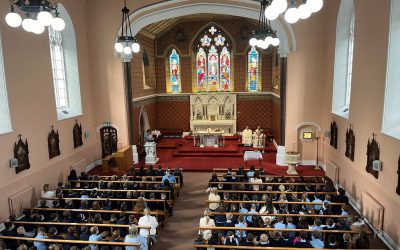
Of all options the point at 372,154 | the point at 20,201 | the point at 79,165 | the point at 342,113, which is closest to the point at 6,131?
the point at 20,201

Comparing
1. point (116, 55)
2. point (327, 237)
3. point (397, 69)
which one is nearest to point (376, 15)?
point (397, 69)

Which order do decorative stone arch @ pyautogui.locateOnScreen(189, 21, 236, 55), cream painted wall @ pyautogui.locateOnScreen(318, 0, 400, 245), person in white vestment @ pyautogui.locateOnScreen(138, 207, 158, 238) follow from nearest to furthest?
person in white vestment @ pyautogui.locateOnScreen(138, 207, 158, 238)
cream painted wall @ pyautogui.locateOnScreen(318, 0, 400, 245)
decorative stone arch @ pyautogui.locateOnScreen(189, 21, 236, 55)

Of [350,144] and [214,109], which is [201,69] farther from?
[350,144]

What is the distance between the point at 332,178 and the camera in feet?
41.0

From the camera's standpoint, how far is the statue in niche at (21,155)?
396 inches

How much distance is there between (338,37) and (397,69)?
4.90m

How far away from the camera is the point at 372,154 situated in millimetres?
8891

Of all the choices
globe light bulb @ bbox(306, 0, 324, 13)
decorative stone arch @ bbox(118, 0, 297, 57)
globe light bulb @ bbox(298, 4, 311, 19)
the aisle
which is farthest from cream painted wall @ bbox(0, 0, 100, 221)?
globe light bulb @ bbox(306, 0, 324, 13)

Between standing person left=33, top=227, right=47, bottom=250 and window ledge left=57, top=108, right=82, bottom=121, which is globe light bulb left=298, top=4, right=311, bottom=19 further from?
window ledge left=57, top=108, right=82, bottom=121

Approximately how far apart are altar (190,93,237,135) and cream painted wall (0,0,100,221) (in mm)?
9491

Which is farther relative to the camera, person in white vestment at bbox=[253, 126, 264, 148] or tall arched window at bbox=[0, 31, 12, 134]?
person in white vestment at bbox=[253, 126, 264, 148]

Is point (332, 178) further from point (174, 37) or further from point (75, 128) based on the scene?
point (174, 37)

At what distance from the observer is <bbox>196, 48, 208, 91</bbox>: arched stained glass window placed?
22.6m

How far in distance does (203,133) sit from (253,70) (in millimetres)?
6848
